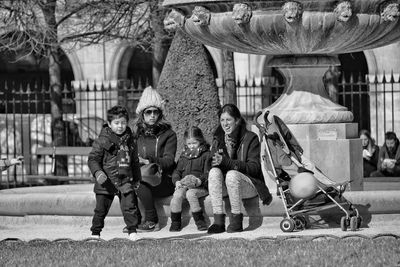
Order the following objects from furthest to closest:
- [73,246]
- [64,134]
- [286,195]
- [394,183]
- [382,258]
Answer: [64,134] → [394,183] → [286,195] → [73,246] → [382,258]

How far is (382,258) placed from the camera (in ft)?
31.6

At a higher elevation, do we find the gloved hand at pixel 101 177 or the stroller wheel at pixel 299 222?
the gloved hand at pixel 101 177

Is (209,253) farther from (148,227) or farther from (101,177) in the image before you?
(148,227)

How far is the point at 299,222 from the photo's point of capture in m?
12.0

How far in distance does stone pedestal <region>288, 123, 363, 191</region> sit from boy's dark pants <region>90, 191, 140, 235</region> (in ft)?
6.57

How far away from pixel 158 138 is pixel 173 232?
1.04 m

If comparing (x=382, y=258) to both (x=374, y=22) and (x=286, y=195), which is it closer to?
(x=286, y=195)

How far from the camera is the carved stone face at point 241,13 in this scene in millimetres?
12258

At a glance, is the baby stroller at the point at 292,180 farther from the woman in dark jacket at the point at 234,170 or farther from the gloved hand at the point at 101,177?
the gloved hand at the point at 101,177

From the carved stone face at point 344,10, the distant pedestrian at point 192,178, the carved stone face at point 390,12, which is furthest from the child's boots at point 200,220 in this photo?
the carved stone face at point 390,12

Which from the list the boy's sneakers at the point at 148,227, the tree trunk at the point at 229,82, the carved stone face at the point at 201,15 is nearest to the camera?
the boy's sneakers at the point at 148,227

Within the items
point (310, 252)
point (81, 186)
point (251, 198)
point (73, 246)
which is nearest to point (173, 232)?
point (251, 198)

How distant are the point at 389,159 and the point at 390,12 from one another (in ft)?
20.9

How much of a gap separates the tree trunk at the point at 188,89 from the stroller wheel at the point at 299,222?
136 inches
